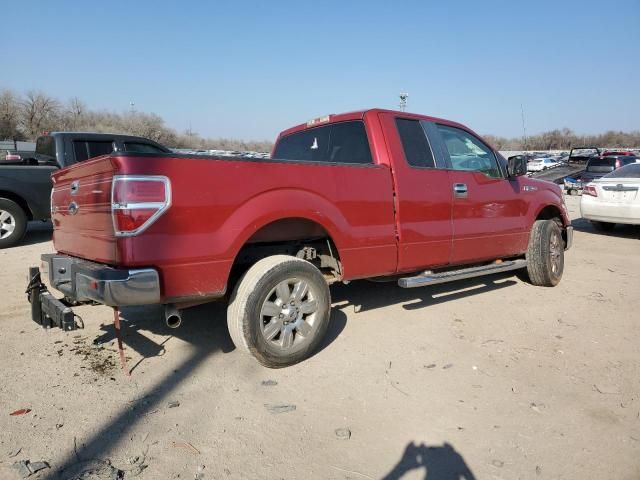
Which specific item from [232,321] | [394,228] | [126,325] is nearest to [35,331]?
[126,325]

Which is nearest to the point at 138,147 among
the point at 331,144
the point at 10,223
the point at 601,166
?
the point at 10,223

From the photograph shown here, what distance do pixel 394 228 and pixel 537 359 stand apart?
155 cm

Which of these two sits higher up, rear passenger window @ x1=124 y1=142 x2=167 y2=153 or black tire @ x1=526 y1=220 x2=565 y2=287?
rear passenger window @ x1=124 y1=142 x2=167 y2=153

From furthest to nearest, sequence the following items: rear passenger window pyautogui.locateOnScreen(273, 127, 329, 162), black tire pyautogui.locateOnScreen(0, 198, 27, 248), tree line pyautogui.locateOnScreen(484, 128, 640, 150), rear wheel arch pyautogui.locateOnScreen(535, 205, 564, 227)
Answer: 1. tree line pyautogui.locateOnScreen(484, 128, 640, 150)
2. black tire pyautogui.locateOnScreen(0, 198, 27, 248)
3. rear wheel arch pyautogui.locateOnScreen(535, 205, 564, 227)
4. rear passenger window pyautogui.locateOnScreen(273, 127, 329, 162)

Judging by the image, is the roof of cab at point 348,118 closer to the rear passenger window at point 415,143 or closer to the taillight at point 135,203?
the rear passenger window at point 415,143

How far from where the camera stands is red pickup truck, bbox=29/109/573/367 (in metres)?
2.65

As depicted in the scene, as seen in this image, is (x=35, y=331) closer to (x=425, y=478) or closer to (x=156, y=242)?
(x=156, y=242)

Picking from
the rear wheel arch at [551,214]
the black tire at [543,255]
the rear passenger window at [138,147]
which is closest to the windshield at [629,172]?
the rear wheel arch at [551,214]

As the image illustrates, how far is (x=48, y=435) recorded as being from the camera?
8.07 feet

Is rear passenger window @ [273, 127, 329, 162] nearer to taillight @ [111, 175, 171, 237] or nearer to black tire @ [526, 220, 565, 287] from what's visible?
taillight @ [111, 175, 171, 237]

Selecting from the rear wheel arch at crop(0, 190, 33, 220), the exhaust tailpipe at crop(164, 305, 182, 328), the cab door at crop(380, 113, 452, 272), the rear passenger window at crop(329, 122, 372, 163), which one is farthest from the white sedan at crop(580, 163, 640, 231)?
the rear wheel arch at crop(0, 190, 33, 220)

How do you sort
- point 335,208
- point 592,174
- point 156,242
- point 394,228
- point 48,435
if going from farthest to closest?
point 592,174
point 394,228
point 335,208
point 156,242
point 48,435

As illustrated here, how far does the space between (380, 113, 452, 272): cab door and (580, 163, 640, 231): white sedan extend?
695 centimetres

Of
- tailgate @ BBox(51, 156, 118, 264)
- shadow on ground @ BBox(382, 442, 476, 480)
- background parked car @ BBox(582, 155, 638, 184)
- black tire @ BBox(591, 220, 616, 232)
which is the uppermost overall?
background parked car @ BBox(582, 155, 638, 184)
